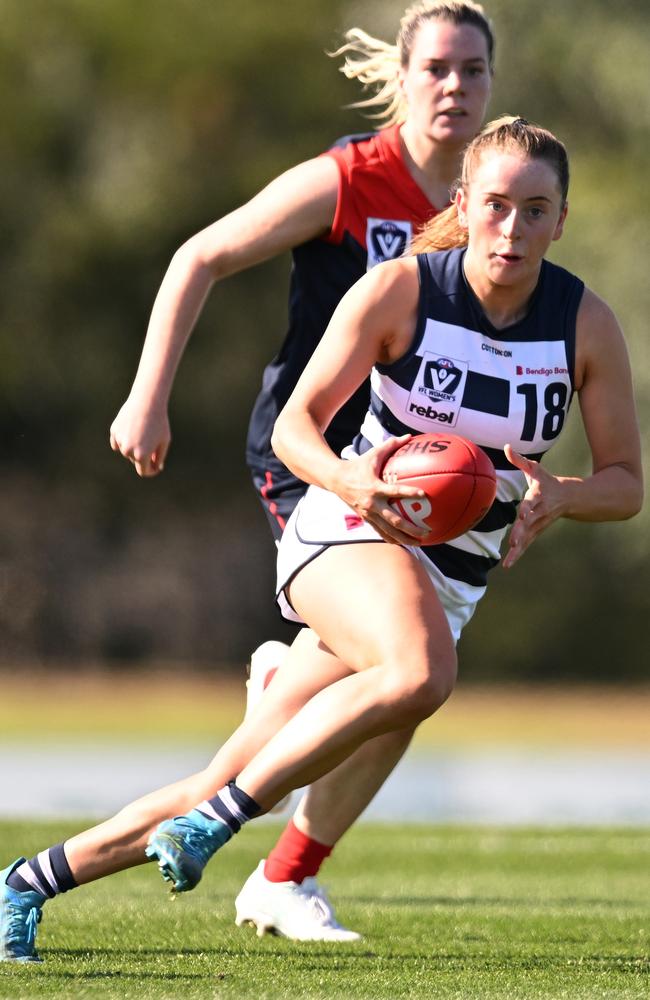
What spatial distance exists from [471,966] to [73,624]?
1989 cm

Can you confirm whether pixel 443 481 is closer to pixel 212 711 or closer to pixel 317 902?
pixel 317 902

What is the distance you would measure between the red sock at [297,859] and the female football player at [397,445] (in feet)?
2.28

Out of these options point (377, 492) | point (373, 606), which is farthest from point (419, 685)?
point (377, 492)

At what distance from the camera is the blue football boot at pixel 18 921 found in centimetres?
426

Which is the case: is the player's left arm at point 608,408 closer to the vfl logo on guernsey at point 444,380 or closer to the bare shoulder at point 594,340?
the bare shoulder at point 594,340

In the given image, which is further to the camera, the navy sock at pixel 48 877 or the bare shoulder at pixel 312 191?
the bare shoulder at pixel 312 191

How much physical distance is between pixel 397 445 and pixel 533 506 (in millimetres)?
345

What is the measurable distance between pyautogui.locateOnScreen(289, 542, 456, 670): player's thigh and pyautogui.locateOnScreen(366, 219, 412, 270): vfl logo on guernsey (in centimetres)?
121

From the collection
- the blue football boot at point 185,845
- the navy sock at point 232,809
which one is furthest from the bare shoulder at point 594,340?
the blue football boot at point 185,845

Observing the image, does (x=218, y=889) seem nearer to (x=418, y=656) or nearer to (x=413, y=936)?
(x=413, y=936)

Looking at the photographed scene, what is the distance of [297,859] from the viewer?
516 centimetres

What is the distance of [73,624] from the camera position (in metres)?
23.9

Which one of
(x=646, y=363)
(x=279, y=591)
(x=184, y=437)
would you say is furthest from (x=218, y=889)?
(x=184, y=437)

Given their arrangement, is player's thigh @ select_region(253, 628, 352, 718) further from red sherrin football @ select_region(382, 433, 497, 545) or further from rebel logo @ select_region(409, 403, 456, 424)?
rebel logo @ select_region(409, 403, 456, 424)
